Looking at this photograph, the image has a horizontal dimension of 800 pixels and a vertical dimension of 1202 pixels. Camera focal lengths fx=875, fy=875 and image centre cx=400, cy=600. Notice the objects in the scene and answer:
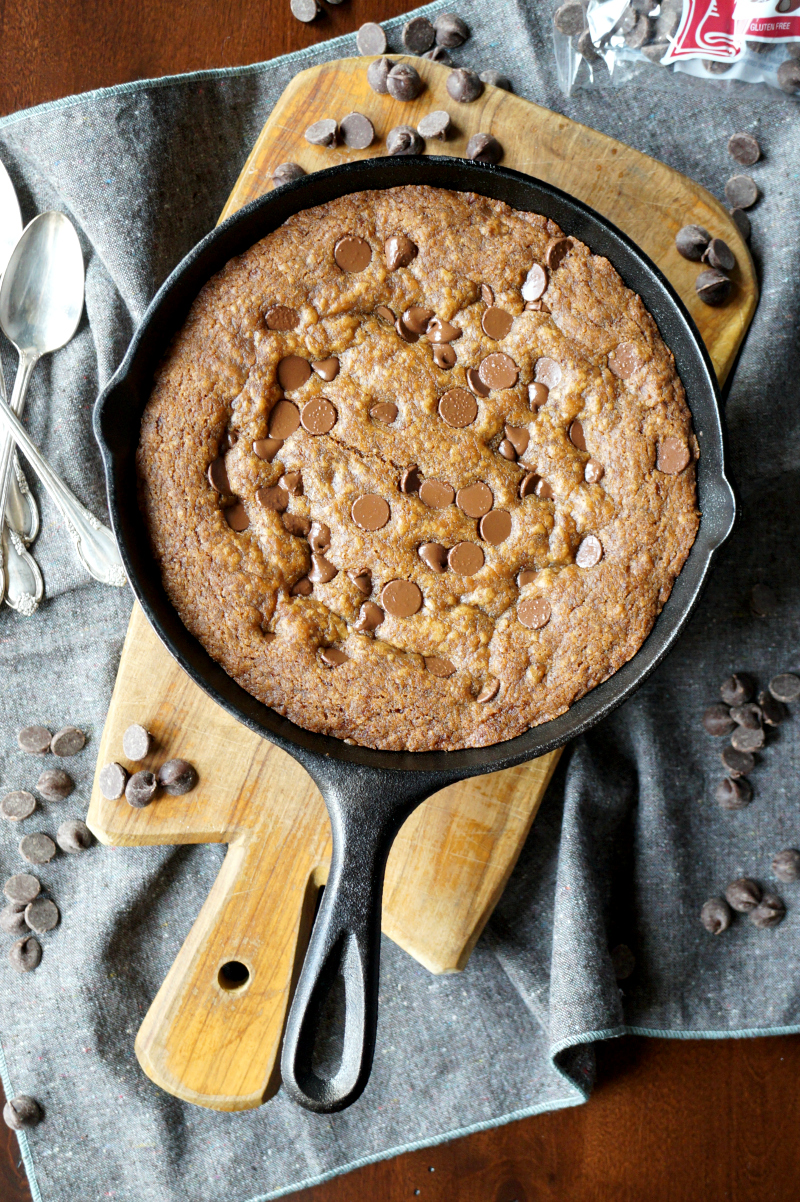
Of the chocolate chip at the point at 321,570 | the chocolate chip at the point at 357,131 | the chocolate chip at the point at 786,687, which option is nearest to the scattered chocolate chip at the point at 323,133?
the chocolate chip at the point at 357,131

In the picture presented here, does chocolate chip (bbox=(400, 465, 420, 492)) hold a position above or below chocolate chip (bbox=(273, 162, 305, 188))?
below

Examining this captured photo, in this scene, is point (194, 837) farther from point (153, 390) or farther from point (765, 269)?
point (765, 269)

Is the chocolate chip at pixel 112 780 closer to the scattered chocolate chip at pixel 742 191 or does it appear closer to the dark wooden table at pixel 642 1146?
the dark wooden table at pixel 642 1146

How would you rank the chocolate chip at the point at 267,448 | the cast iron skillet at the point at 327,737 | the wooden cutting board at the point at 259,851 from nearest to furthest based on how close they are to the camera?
the cast iron skillet at the point at 327,737 < the chocolate chip at the point at 267,448 < the wooden cutting board at the point at 259,851

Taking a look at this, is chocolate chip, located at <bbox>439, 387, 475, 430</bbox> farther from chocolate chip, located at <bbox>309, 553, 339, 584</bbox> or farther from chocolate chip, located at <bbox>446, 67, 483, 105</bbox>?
chocolate chip, located at <bbox>446, 67, 483, 105</bbox>

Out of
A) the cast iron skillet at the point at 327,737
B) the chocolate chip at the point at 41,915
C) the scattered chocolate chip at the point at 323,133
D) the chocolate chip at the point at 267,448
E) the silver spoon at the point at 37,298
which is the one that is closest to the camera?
the cast iron skillet at the point at 327,737

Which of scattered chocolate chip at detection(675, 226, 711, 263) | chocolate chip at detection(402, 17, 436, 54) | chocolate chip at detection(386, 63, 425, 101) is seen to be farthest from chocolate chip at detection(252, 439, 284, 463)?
chocolate chip at detection(402, 17, 436, 54)

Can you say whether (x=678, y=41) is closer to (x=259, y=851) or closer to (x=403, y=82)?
(x=403, y=82)
